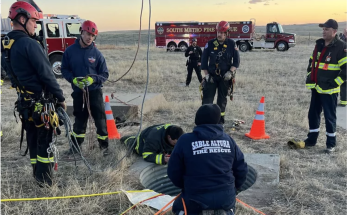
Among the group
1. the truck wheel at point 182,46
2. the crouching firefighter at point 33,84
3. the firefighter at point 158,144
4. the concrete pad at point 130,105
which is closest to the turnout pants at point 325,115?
the firefighter at point 158,144

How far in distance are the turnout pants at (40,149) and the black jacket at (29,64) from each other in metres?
0.44

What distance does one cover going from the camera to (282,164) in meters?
4.61

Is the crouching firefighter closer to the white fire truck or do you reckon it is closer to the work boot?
the work boot

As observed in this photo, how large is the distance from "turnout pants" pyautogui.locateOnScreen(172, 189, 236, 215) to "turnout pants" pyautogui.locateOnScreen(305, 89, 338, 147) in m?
3.08

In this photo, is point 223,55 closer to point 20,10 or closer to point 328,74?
point 328,74

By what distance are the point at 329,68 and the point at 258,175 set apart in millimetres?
2012

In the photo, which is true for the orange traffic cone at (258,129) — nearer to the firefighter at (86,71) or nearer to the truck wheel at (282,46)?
the firefighter at (86,71)

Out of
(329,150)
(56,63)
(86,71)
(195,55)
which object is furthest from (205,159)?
(56,63)

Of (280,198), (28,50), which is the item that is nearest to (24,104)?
(28,50)

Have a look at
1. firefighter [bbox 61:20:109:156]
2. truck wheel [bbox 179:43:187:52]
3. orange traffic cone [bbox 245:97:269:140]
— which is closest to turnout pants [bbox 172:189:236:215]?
firefighter [bbox 61:20:109:156]

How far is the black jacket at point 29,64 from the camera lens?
325 centimetres

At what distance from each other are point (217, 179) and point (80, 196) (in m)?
1.64

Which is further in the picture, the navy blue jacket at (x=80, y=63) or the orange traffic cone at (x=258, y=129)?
the orange traffic cone at (x=258, y=129)

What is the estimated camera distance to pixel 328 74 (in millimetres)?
4852
